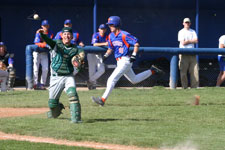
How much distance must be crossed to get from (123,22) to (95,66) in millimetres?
4120

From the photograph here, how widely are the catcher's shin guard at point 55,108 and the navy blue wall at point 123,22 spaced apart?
853 cm

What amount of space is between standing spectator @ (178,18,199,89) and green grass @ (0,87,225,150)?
1425 millimetres

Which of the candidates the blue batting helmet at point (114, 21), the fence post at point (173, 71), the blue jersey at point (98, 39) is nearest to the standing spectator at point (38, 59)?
the blue jersey at point (98, 39)

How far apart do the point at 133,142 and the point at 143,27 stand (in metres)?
11.3

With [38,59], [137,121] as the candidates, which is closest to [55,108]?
[137,121]

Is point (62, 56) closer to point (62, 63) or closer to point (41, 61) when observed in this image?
point (62, 63)

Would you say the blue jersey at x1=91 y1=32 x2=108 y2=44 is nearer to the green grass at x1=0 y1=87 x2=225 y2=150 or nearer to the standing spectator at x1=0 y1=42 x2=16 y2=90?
the green grass at x1=0 y1=87 x2=225 y2=150

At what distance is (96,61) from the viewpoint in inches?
559

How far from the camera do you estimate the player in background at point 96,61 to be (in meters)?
14.0

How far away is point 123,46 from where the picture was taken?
35.6 feet

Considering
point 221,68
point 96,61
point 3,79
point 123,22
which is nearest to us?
point 3,79

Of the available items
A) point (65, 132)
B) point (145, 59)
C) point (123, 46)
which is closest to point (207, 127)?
point (65, 132)

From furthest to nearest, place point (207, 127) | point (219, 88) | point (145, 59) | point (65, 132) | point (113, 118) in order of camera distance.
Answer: point (145, 59)
point (219, 88)
point (113, 118)
point (207, 127)
point (65, 132)

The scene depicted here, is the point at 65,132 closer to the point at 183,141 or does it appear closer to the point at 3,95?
the point at 183,141
